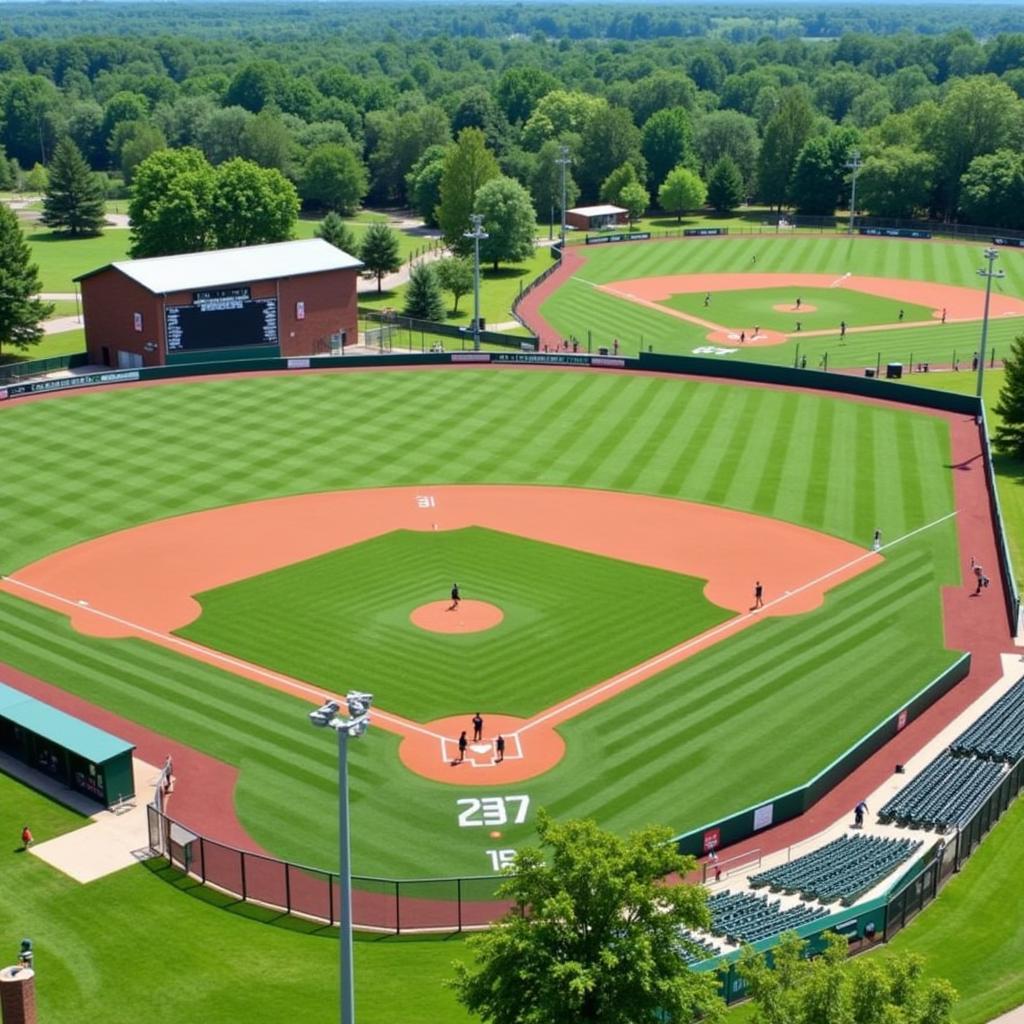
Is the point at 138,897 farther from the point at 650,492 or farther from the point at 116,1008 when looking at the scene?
the point at 650,492

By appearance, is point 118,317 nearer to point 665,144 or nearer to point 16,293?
point 16,293

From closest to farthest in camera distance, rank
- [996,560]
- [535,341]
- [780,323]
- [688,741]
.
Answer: [688,741]
[996,560]
[535,341]
[780,323]

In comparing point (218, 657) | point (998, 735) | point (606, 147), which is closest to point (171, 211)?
point (218, 657)

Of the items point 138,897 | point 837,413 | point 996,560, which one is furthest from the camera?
point 837,413

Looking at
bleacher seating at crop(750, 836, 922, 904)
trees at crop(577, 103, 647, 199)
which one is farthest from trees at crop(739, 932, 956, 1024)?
trees at crop(577, 103, 647, 199)

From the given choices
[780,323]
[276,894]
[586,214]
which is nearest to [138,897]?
[276,894]

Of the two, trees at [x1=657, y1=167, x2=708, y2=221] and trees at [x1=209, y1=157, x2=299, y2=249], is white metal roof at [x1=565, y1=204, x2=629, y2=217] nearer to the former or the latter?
trees at [x1=657, y1=167, x2=708, y2=221]
